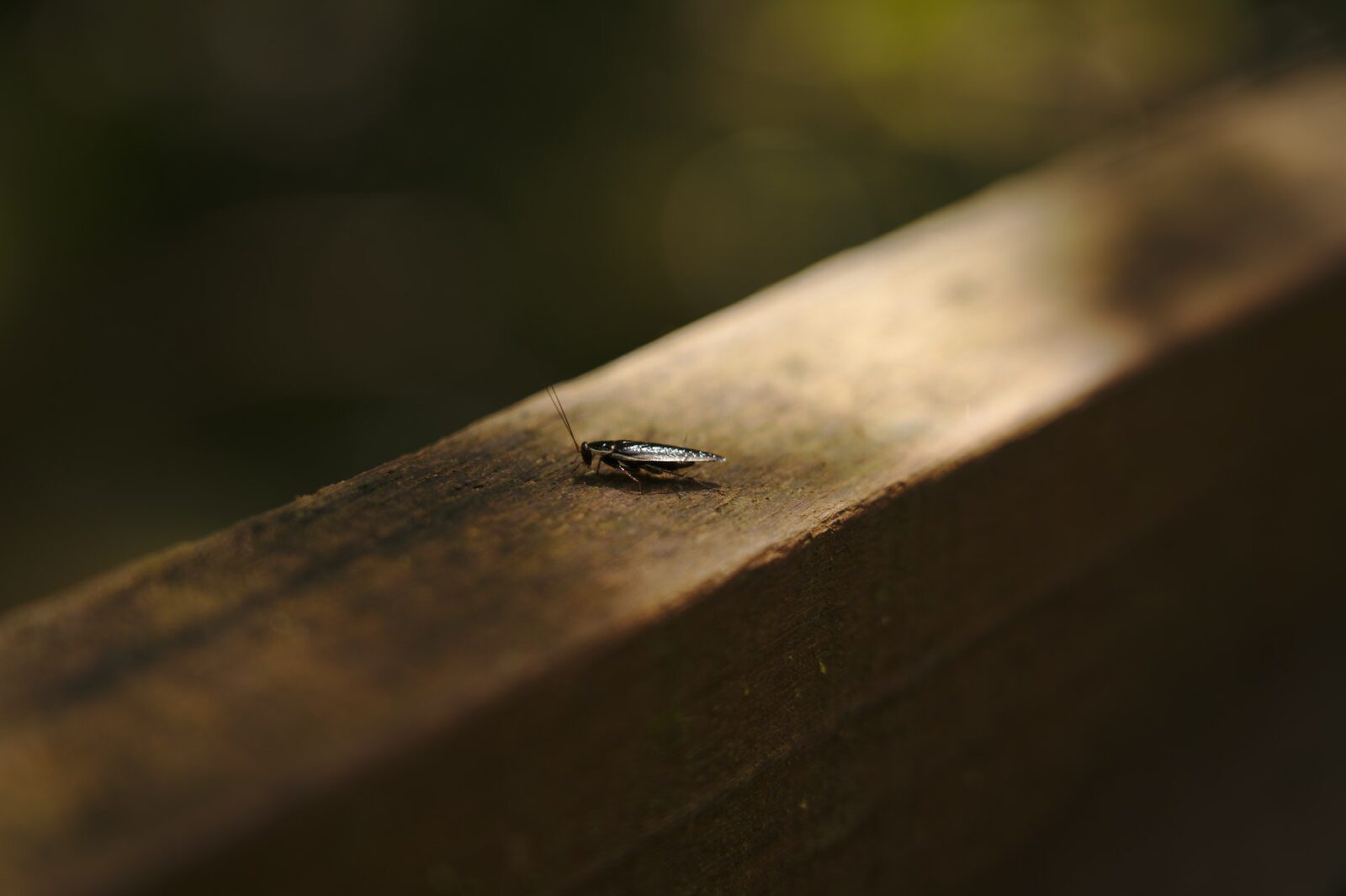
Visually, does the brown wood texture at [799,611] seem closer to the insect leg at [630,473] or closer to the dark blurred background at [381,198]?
the insect leg at [630,473]

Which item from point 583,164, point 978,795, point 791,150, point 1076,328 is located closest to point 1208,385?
point 1076,328

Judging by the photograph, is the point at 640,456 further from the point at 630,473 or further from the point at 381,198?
the point at 381,198

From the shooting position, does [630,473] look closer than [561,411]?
Yes

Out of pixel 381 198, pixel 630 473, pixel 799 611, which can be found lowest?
pixel 799 611

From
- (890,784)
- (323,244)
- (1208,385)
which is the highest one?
(323,244)

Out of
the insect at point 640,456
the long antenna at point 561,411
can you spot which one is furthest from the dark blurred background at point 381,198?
the insect at point 640,456

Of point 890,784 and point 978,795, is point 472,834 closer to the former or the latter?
point 890,784

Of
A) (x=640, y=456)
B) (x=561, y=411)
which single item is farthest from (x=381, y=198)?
(x=640, y=456)
